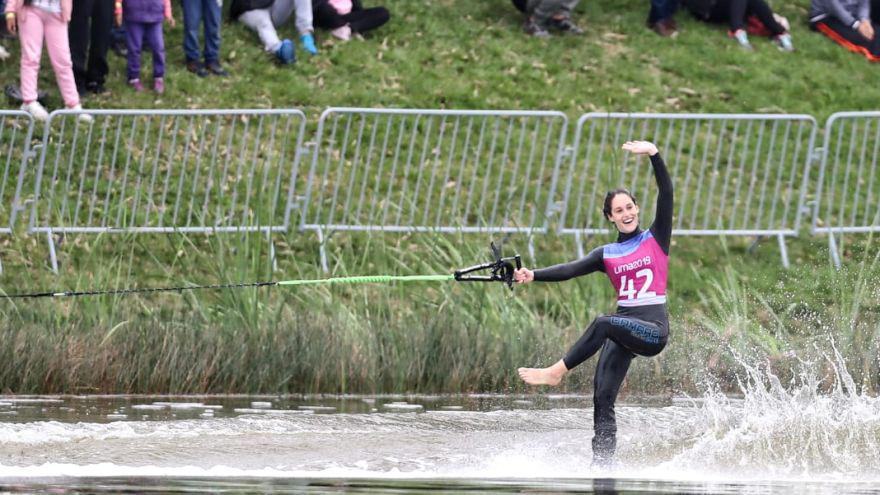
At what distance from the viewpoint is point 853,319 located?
→ 43.7 ft

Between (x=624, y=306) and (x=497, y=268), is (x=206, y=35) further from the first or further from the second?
(x=624, y=306)

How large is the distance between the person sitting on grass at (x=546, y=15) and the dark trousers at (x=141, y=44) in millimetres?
4572

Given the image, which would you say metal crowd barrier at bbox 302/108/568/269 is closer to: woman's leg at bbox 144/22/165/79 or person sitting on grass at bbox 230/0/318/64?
woman's leg at bbox 144/22/165/79

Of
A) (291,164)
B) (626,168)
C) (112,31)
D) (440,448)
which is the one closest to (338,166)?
(291,164)

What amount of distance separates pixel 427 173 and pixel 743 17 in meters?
6.21

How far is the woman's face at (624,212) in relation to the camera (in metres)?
10.5

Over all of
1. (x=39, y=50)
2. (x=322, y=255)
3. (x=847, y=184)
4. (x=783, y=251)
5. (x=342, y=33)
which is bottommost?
(x=783, y=251)

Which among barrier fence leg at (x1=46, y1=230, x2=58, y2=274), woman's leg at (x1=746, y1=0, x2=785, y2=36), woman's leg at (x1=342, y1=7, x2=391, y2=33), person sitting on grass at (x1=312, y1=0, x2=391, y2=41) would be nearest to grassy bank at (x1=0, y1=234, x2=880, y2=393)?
barrier fence leg at (x1=46, y1=230, x2=58, y2=274)

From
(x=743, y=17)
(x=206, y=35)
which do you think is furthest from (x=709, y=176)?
(x=206, y=35)

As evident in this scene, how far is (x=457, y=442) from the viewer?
10.8 metres

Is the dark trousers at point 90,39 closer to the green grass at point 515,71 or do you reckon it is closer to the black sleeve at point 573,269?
the green grass at point 515,71

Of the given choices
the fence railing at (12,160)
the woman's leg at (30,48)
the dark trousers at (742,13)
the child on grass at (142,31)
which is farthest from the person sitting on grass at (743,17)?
the fence railing at (12,160)

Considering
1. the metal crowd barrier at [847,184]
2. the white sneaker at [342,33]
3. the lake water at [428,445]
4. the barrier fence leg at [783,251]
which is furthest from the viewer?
the white sneaker at [342,33]

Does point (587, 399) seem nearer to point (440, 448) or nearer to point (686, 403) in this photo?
point (686, 403)
